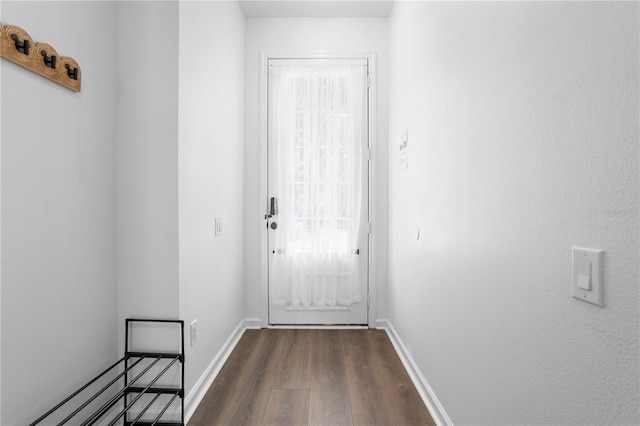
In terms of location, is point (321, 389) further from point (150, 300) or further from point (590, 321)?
point (590, 321)

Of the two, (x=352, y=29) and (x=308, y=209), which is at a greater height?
(x=352, y=29)

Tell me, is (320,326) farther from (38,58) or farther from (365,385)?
(38,58)

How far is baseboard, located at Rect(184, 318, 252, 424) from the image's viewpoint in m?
1.70

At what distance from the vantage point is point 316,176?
2893mm

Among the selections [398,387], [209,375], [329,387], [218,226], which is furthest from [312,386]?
[218,226]

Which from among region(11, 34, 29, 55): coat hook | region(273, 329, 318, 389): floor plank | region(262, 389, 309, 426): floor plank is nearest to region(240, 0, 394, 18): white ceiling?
region(11, 34, 29, 55): coat hook

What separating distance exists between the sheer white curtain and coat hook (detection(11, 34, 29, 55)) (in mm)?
1931

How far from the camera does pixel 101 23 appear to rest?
4.75 feet

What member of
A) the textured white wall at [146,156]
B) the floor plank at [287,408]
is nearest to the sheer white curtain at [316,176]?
the floor plank at [287,408]

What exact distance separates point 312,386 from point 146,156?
5.19 feet

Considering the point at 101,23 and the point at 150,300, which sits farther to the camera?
the point at 150,300

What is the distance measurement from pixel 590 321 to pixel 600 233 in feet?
0.66

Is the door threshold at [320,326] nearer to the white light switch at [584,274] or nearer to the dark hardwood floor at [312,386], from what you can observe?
the dark hardwood floor at [312,386]

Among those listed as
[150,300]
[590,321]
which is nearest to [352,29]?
[150,300]
